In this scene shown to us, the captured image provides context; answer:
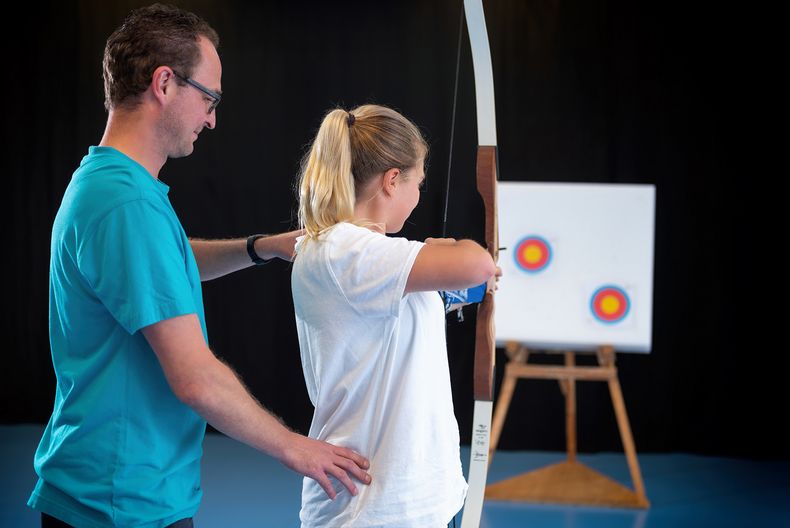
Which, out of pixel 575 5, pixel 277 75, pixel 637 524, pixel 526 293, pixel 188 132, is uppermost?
pixel 575 5

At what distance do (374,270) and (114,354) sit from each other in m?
0.32

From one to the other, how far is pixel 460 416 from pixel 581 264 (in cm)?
96

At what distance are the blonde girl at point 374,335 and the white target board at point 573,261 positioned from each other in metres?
2.12

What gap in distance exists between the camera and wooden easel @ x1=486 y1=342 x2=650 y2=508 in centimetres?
308

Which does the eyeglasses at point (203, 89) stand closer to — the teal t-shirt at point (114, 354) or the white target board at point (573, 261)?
the teal t-shirt at point (114, 354)

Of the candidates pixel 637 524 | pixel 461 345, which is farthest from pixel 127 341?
pixel 461 345

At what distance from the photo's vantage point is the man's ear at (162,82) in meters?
1.11

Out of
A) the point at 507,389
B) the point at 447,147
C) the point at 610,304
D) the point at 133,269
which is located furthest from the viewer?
the point at 447,147

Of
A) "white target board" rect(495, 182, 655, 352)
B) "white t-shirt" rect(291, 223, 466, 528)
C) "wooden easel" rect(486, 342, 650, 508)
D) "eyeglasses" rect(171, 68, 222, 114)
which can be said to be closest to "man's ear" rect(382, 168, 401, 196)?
"white t-shirt" rect(291, 223, 466, 528)

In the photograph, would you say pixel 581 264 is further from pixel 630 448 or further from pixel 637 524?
pixel 637 524

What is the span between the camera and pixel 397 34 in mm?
4008

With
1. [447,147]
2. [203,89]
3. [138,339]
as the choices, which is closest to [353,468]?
[138,339]

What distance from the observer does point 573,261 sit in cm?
339

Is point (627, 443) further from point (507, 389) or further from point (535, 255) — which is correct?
point (535, 255)
